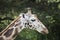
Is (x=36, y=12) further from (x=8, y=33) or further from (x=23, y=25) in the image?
(x=8, y=33)

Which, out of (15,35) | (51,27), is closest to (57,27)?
(51,27)

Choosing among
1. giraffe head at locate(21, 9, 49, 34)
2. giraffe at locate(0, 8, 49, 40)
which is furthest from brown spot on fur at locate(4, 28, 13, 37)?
giraffe head at locate(21, 9, 49, 34)

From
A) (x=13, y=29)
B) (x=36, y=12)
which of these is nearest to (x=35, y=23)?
(x=36, y=12)

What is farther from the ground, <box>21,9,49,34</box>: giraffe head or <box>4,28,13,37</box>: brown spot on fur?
<box>21,9,49,34</box>: giraffe head

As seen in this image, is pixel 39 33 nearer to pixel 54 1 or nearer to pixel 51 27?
pixel 51 27

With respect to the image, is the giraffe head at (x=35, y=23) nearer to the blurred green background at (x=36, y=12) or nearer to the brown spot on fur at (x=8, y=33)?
the blurred green background at (x=36, y=12)

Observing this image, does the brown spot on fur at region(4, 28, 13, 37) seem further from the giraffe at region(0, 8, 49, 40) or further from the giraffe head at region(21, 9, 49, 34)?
the giraffe head at region(21, 9, 49, 34)
